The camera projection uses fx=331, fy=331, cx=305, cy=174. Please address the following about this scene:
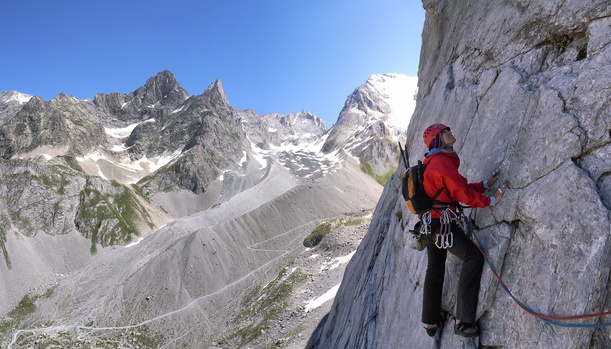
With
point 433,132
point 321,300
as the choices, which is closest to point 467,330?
point 433,132

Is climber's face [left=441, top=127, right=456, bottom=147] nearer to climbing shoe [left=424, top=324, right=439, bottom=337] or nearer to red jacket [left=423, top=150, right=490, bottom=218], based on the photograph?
red jacket [left=423, top=150, right=490, bottom=218]

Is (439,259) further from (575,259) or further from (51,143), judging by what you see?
(51,143)

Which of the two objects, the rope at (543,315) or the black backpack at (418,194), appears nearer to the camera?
the rope at (543,315)

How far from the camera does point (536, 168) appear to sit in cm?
746

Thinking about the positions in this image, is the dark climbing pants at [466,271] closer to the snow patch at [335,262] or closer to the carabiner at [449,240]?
the carabiner at [449,240]

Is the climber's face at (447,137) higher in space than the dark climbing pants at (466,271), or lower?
higher

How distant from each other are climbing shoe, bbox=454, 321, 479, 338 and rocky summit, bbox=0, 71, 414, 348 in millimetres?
30282

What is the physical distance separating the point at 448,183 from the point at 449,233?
1.21 m

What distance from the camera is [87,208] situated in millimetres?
116000

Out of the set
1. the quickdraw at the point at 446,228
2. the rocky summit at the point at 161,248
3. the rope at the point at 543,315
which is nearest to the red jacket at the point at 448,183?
the quickdraw at the point at 446,228

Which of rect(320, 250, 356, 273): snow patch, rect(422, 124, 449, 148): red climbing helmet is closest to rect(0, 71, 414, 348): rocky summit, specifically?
rect(320, 250, 356, 273): snow patch

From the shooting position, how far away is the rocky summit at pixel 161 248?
184 ft

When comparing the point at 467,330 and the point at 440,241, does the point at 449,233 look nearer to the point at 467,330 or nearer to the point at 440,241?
the point at 440,241

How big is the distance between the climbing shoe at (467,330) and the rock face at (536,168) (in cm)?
25
